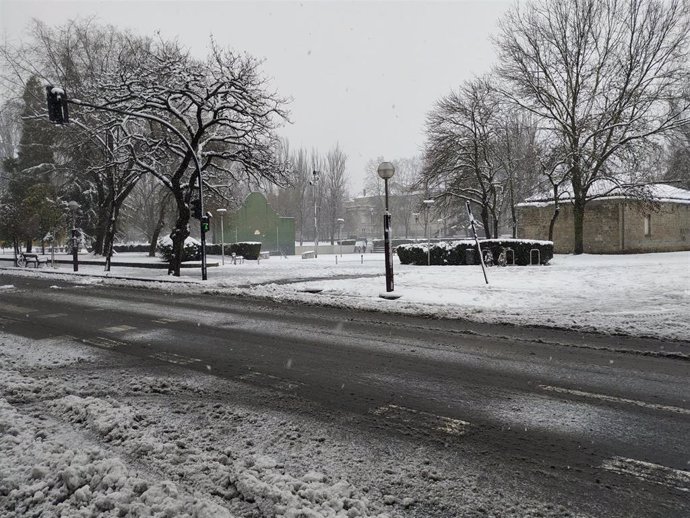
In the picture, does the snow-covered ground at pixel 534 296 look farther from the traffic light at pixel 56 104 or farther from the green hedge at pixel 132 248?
the green hedge at pixel 132 248

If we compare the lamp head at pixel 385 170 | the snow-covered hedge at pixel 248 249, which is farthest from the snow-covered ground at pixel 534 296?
the snow-covered hedge at pixel 248 249

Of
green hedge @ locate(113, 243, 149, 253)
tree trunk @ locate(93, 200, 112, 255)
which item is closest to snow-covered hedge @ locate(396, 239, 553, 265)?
tree trunk @ locate(93, 200, 112, 255)

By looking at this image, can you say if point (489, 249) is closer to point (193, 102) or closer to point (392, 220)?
point (193, 102)

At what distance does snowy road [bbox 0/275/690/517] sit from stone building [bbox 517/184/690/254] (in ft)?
92.5

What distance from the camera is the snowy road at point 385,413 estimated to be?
9.98 feet

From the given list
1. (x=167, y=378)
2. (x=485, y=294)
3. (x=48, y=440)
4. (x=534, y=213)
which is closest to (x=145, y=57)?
(x=485, y=294)

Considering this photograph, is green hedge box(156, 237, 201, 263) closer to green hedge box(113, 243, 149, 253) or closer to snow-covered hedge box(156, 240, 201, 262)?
snow-covered hedge box(156, 240, 201, 262)

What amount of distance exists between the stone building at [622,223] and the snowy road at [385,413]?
92.5 ft

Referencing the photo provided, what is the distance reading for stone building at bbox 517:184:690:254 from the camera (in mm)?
32500

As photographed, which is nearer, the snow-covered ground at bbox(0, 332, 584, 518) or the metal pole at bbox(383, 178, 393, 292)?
Result: the snow-covered ground at bbox(0, 332, 584, 518)

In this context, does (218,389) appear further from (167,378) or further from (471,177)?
(471,177)

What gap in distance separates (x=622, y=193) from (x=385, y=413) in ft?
104

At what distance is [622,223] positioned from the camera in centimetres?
3266

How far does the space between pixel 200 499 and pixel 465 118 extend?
1438 inches
